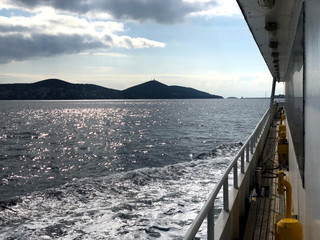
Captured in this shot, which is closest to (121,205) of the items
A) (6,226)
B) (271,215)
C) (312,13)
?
(6,226)

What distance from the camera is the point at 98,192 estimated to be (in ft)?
49.0

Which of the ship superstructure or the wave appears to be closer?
the ship superstructure

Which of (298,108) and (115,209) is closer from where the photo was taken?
(298,108)

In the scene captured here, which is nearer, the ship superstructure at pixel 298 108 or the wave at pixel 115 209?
the ship superstructure at pixel 298 108

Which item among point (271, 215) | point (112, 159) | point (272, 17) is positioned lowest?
point (112, 159)

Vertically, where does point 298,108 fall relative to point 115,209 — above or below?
above

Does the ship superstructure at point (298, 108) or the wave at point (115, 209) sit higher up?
the ship superstructure at point (298, 108)

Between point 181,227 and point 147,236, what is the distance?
0.95 meters

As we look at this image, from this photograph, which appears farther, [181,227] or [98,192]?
[98,192]

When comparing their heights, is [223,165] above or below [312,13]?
below

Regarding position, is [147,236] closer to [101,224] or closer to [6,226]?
[101,224]

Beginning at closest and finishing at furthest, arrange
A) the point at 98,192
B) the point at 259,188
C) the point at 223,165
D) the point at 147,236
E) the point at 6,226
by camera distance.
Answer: the point at 259,188 → the point at 147,236 → the point at 6,226 → the point at 98,192 → the point at 223,165

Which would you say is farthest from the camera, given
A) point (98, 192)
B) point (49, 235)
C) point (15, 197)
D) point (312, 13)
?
point (15, 197)

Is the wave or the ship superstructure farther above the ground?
the ship superstructure
